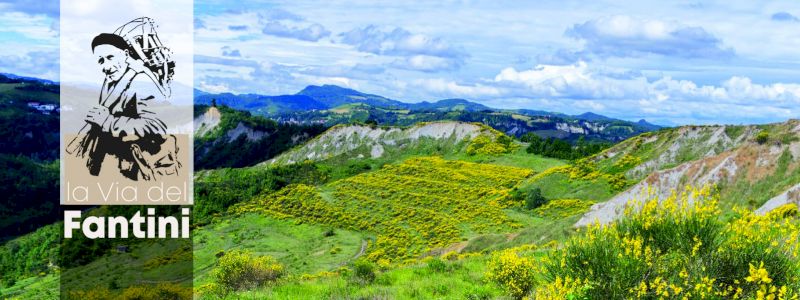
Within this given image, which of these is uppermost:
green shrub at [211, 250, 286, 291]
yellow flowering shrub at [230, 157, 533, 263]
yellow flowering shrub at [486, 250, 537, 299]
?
yellow flowering shrub at [486, 250, 537, 299]

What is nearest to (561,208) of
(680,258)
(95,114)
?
(95,114)

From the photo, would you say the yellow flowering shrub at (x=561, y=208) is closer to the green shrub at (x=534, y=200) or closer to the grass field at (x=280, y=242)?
the green shrub at (x=534, y=200)

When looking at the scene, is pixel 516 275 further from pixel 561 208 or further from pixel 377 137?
pixel 377 137

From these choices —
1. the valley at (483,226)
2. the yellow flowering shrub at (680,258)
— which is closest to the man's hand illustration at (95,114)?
the valley at (483,226)

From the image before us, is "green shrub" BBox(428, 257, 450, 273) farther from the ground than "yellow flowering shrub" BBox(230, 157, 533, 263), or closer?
farther from the ground

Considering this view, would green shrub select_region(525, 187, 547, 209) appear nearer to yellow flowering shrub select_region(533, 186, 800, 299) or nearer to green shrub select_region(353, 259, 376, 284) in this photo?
green shrub select_region(353, 259, 376, 284)

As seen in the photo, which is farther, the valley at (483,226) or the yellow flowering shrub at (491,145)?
the yellow flowering shrub at (491,145)

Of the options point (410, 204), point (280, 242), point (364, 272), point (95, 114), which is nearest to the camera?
point (364, 272)

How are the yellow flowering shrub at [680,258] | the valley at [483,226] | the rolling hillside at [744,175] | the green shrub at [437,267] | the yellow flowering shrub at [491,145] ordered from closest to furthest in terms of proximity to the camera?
the yellow flowering shrub at [680,258], the valley at [483,226], the green shrub at [437,267], the rolling hillside at [744,175], the yellow flowering shrub at [491,145]

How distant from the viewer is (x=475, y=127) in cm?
13788

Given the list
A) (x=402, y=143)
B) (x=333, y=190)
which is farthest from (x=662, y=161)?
(x=402, y=143)

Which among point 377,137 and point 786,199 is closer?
point 786,199

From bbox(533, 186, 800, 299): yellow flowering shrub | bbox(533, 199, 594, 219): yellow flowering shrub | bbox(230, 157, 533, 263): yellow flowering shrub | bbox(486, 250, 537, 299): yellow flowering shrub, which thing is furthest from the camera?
bbox(533, 199, 594, 219): yellow flowering shrub

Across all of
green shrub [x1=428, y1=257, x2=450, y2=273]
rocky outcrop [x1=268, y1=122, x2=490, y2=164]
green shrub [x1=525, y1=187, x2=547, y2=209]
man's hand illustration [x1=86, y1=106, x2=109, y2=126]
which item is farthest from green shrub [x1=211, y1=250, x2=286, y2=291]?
rocky outcrop [x1=268, y1=122, x2=490, y2=164]
